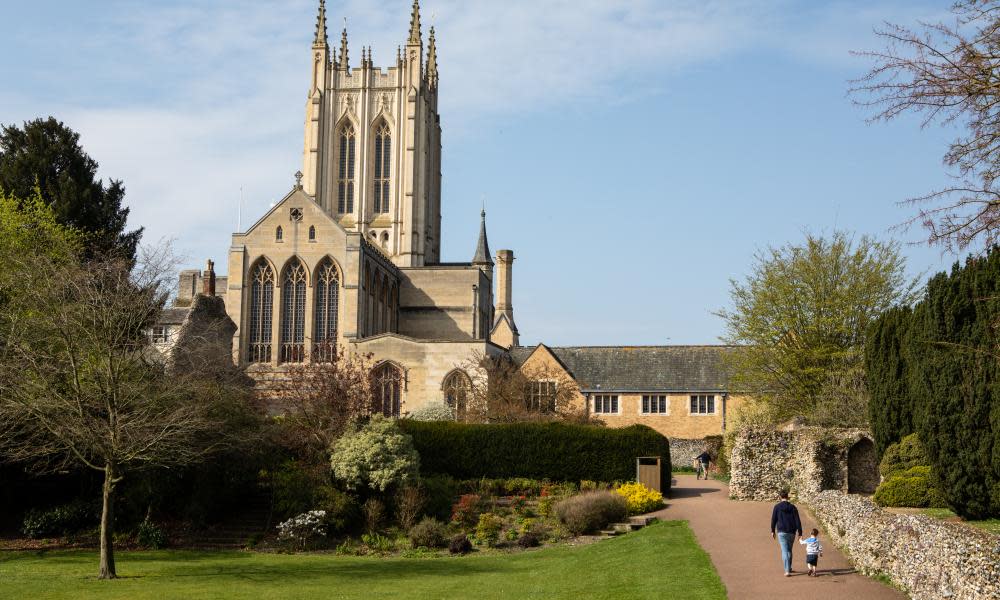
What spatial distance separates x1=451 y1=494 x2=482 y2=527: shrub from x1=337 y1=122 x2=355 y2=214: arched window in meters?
49.0

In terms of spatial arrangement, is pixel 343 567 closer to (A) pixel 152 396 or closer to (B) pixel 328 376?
(A) pixel 152 396

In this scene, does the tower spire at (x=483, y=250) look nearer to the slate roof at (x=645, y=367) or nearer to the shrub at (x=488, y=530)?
the slate roof at (x=645, y=367)

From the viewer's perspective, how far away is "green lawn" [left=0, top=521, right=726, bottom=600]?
65.4ft

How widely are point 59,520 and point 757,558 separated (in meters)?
20.5

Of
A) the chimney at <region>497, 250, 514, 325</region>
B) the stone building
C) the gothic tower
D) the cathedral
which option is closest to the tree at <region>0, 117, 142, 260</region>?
the stone building

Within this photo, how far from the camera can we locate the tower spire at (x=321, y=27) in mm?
82125

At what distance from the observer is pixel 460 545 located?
28281 mm

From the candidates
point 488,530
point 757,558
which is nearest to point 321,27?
point 488,530

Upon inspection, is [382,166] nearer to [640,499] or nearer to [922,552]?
[640,499]

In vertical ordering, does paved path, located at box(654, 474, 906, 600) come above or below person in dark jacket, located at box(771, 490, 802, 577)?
below

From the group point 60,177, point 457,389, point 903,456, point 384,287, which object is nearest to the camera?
point 903,456

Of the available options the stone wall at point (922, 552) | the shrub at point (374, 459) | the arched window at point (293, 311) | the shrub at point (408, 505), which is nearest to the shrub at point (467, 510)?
the shrub at point (408, 505)

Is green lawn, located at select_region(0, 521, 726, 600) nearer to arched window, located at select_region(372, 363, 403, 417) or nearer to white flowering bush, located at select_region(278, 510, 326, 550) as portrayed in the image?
white flowering bush, located at select_region(278, 510, 326, 550)

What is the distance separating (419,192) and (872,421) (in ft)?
175
